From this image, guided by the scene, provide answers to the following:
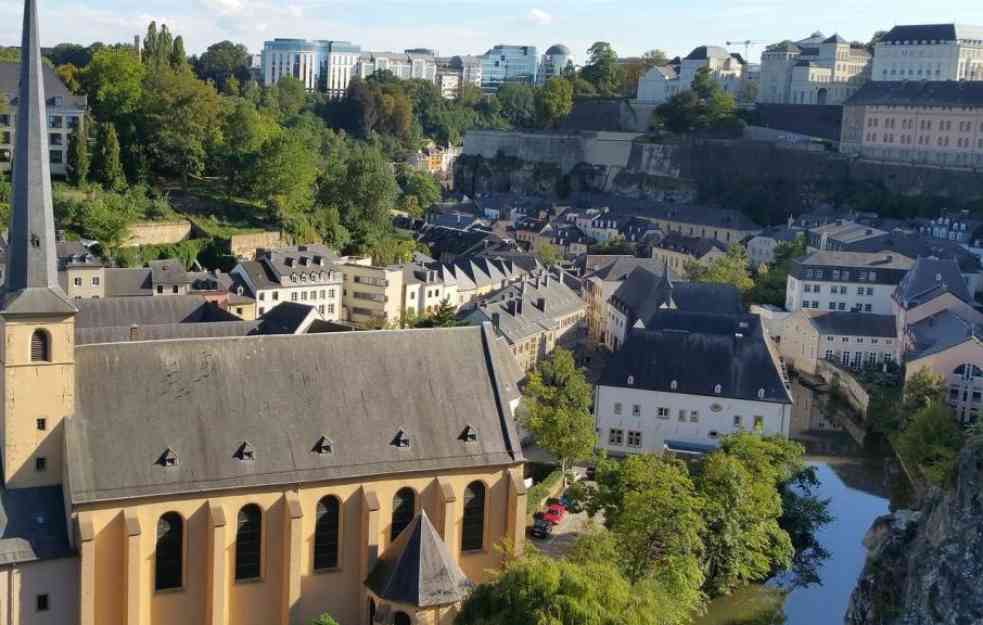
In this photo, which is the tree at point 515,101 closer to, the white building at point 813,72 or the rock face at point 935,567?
the white building at point 813,72

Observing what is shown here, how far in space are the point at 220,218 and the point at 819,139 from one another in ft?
222

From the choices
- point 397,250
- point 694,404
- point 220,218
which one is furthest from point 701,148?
point 694,404

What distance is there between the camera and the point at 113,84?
266 feet

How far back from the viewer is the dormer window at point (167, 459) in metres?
27.1

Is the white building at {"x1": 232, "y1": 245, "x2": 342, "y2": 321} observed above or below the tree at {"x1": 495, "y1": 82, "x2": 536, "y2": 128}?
below

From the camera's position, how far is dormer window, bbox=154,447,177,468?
2709cm

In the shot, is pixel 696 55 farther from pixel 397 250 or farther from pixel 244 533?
pixel 244 533

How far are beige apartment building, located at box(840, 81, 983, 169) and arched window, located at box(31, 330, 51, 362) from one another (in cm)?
9206

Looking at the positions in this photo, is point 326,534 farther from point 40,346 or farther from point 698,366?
point 698,366

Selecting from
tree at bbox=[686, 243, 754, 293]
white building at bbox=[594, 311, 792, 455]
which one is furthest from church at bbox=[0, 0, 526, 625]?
tree at bbox=[686, 243, 754, 293]

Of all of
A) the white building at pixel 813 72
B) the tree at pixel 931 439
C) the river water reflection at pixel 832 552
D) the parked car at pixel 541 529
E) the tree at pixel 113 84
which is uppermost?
the white building at pixel 813 72

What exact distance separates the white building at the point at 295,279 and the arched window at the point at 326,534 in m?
36.8

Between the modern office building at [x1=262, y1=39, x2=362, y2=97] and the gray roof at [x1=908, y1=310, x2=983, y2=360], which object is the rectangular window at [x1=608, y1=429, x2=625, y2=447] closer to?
the gray roof at [x1=908, y1=310, x2=983, y2=360]

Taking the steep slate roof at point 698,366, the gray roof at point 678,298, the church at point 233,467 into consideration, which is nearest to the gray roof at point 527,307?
the gray roof at point 678,298
